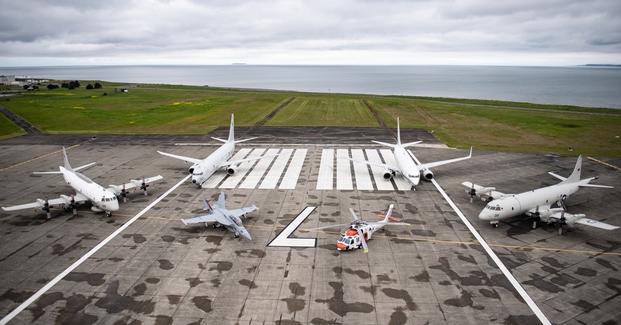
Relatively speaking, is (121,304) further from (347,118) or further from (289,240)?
(347,118)

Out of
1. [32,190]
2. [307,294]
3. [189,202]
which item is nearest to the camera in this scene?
[307,294]

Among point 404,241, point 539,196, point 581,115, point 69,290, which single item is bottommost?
point 69,290

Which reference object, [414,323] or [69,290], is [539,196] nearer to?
[414,323]

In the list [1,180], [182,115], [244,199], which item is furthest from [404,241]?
[182,115]

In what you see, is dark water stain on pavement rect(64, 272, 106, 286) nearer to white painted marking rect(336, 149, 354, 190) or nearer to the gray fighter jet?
the gray fighter jet

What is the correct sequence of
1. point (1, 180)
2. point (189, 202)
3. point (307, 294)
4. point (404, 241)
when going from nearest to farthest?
point (307, 294) → point (404, 241) → point (189, 202) → point (1, 180)

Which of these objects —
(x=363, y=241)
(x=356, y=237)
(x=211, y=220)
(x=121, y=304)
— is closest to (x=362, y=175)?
(x=356, y=237)

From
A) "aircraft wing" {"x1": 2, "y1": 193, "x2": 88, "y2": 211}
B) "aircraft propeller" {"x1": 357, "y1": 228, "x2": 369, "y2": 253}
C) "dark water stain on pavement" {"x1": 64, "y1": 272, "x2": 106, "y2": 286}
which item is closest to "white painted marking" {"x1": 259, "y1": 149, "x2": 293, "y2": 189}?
"aircraft propeller" {"x1": 357, "y1": 228, "x2": 369, "y2": 253}
